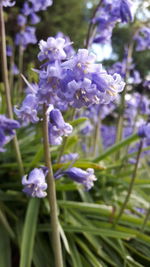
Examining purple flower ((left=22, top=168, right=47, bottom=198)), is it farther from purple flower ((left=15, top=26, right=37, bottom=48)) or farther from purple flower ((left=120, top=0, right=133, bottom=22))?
purple flower ((left=15, top=26, right=37, bottom=48))

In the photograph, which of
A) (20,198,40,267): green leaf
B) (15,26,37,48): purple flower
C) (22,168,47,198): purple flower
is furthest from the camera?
(15,26,37,48): purple flower

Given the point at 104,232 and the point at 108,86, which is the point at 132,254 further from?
the point at 108,86

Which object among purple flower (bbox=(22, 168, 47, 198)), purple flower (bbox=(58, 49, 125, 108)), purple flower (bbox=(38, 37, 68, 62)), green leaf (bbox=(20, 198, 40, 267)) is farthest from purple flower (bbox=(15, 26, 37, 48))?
purple flower (bbox=(58, 49, 125, 108))

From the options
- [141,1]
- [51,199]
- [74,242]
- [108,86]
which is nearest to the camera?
[108,86]

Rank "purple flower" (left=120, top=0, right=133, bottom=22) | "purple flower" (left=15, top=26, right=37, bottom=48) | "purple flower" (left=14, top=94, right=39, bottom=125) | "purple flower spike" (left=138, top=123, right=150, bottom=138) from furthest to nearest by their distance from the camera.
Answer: "purple flower" (left=15, top=26, right=37, bottom=48)
"purple flower" (left=120, top=0, right=133, bottom=22)
"purple flower spike" (left=138, top=123, right=150, bottom=138)
"purple flower" (left=14, top=94, right=39, bottom=125)

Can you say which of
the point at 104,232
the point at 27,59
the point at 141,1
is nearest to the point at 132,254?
the point at 104,232

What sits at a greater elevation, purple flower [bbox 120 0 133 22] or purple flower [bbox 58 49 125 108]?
purple flower [bbox 120 0 133 22]


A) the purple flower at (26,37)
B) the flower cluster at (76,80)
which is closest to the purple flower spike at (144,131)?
the flower cluster at (76,80)
